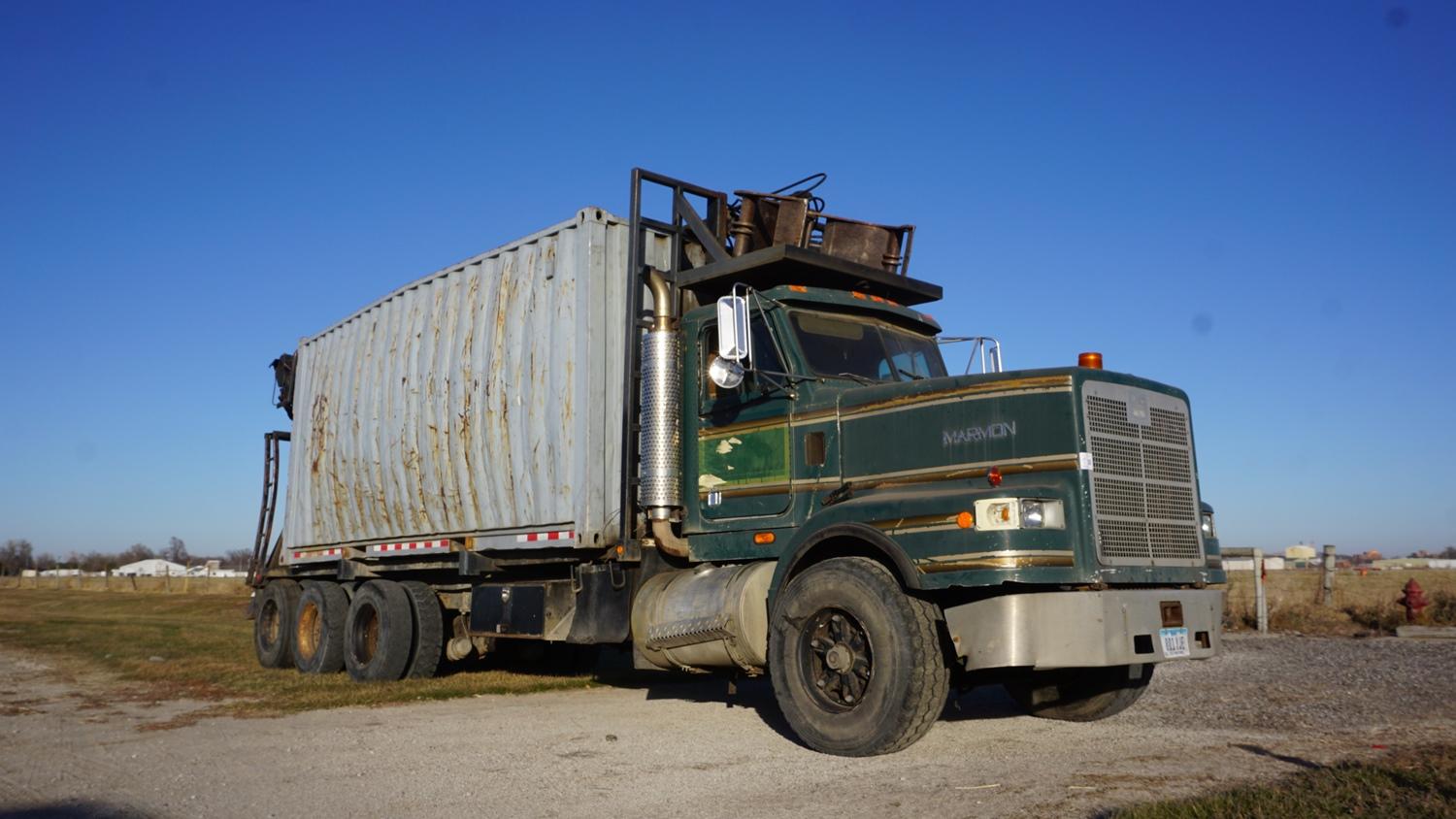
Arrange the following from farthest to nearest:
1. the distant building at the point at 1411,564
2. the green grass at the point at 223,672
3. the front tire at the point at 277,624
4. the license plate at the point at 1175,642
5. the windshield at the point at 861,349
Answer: the distant building at the point at 1411,564
the front tire at the point at 277,624
the green grass at the point at 223,672
the windshield at the point at 861,349
the license plate at the point at 1175,642

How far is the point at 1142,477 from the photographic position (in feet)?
23.6

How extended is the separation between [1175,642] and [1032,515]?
1301 mm

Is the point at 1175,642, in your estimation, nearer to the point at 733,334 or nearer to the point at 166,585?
the point at 733,334

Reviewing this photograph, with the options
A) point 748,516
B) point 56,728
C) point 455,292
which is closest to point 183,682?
point 56,728

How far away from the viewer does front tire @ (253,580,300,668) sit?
15.0 metres

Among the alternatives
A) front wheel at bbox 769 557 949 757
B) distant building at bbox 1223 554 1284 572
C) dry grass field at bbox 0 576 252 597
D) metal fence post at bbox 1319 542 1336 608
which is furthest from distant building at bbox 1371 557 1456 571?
front wheel at bbox 769 557 949 757

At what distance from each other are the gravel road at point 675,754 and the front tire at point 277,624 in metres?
3.96

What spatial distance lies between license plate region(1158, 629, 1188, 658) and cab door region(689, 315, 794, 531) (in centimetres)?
273

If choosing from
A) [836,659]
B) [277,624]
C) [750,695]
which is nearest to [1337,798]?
[836,659]

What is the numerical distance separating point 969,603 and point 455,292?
729cm

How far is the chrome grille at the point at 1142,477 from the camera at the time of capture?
6.87 meters

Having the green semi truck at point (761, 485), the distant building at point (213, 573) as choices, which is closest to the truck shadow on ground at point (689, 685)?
the green semi truck at point (761, 485)

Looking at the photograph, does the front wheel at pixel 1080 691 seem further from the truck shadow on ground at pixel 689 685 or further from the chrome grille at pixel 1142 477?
the chrome grille at pixel 1142 477

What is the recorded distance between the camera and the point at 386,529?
12.9 metres
